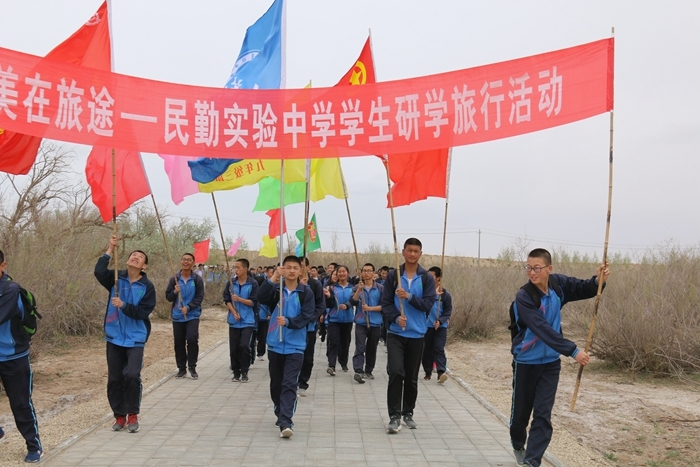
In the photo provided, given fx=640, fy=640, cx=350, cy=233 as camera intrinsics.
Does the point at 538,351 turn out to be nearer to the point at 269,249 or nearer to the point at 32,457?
the point at 32,457

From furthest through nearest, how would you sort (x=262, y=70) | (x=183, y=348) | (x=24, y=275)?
(x=24, y=275) → (x=183, y=348) → (x=262, y=70)

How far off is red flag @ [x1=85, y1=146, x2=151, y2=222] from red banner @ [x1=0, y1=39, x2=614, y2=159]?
60.9 inches

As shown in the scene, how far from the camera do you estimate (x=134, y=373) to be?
683 cm

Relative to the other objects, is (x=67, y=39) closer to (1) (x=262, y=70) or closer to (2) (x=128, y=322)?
(1) (x=262, y=70)

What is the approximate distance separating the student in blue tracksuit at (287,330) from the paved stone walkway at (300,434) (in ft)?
1.53

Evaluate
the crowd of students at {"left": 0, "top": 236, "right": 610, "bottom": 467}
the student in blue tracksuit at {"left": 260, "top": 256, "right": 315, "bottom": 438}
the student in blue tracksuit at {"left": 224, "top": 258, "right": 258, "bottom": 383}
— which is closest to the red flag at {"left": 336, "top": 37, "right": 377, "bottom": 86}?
the crowd of students at {"left": 0, "top": 236, "right": 610, "bottom": 467}

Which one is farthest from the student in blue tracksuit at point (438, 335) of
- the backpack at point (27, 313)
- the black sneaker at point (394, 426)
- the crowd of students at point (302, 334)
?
the backpack at point (27, 313)

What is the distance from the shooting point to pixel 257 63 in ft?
31.2

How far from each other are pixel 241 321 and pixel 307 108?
15.0 ft

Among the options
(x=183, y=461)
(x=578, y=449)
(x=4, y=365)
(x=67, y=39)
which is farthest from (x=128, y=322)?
(x=578, y=449)

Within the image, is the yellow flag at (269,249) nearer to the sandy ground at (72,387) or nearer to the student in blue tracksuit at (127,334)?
the sandy ground at (72,387)

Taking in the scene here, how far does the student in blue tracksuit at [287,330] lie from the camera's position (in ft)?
22.4

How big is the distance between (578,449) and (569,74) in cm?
387

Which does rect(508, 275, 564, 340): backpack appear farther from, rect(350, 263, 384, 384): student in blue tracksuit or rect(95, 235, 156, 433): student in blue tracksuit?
rect(350, 263, 384, 384): student in blue tracksuit
